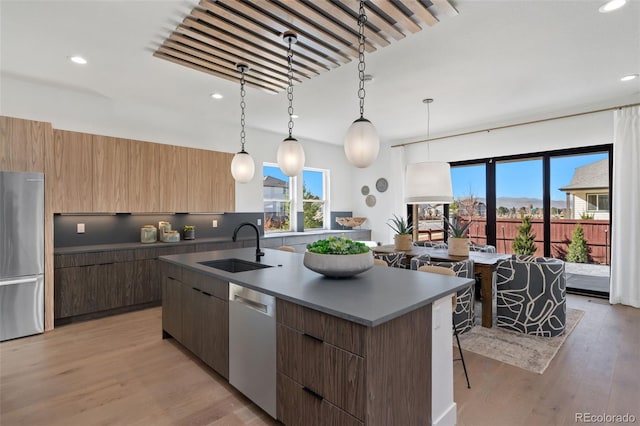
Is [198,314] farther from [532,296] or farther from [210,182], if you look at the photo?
[532,296]

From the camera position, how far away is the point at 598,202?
4684 millimetres

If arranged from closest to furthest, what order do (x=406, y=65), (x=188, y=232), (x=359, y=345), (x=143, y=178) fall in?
(x=359, y=345) < (x=406, y=65) < (x=143, y=178) < (x=188, y=232)

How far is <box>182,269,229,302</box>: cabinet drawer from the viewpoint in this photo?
2.27 meters

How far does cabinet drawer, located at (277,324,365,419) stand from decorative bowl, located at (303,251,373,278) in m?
0.42

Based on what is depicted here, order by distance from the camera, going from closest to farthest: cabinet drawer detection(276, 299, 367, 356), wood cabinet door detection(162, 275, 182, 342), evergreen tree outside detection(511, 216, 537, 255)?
cabinet drawer detection(276, 299, 367, 356)
wood cabinet door detection(162, 275, 182, 342)
evergreen tree outside detection(511, 216, 537, 255)

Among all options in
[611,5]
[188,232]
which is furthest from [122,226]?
[611,5]

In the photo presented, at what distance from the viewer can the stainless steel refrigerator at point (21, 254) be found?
3.13m

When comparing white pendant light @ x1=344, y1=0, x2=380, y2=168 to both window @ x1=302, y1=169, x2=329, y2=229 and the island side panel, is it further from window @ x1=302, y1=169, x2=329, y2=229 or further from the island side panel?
window @ x1=302, y1=169, x2=329, y2=229

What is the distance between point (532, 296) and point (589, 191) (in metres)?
2.58

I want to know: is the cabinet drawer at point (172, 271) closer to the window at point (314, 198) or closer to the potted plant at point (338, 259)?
the potted plant at point (338, 259)

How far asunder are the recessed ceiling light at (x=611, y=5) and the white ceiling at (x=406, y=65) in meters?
0.05

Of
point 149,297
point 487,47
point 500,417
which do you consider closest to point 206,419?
point 500,417

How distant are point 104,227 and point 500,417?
4.69 m

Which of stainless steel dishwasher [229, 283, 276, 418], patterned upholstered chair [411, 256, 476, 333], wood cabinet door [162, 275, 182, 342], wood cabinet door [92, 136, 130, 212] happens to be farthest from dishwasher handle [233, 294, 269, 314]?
wood cabinet door [92, 136, 130, 212]
